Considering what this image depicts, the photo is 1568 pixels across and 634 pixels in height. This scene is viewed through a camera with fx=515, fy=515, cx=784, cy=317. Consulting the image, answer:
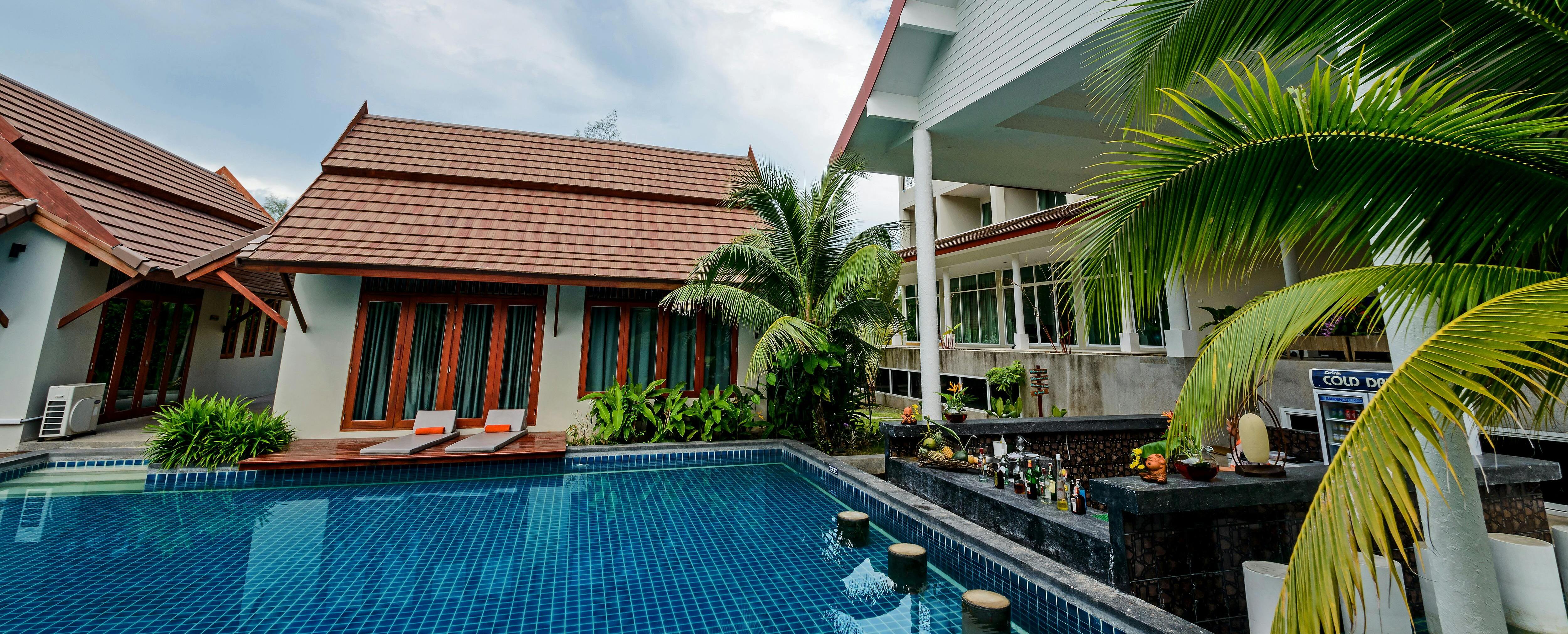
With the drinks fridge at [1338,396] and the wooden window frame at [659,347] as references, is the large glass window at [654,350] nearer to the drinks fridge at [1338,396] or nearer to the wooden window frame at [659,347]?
the wooden window frame at [659,347]

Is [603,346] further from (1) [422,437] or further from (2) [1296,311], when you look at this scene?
(2) [1296,311]

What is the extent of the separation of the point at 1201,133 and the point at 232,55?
37247 mm

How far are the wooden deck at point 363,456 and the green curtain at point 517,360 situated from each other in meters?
1.13

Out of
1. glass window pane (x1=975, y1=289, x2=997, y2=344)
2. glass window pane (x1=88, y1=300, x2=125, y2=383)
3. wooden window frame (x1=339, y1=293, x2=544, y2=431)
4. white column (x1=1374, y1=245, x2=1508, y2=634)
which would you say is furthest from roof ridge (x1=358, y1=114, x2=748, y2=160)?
white column (x1=1374, y1=245, x2=1508, y2=634)

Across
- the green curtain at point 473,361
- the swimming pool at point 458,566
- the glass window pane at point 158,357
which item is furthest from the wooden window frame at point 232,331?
the green curtain at point 473,361

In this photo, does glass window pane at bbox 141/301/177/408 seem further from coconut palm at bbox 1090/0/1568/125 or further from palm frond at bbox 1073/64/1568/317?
coconut palm at bbox 1090/0/1568/125

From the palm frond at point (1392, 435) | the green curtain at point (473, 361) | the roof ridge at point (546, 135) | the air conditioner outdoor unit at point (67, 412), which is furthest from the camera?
the roof ridge at point (546, 135)

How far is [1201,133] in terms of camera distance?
6.02 feet

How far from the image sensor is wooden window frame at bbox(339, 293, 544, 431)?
27.1 feet

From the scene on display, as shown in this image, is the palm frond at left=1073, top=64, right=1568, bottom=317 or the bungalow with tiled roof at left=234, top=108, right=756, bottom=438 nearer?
the palm frond at left=1073, top=64, right=1568, bottom=317

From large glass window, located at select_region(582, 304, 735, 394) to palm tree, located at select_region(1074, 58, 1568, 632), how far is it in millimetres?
8028

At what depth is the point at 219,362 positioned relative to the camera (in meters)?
10.6

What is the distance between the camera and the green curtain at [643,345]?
30.9 feet

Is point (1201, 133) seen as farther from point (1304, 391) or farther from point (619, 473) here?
point (619, 473)
